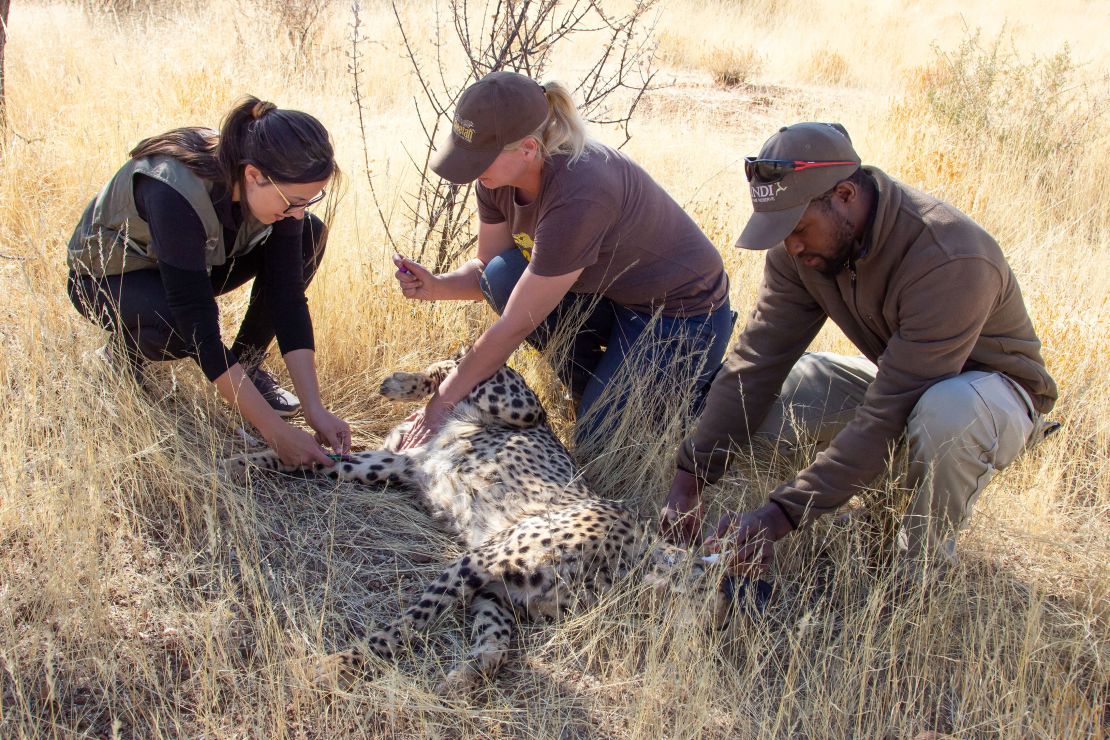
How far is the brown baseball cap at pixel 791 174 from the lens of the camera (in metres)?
3.00

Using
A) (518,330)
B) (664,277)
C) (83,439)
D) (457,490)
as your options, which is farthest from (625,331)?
(83,439)

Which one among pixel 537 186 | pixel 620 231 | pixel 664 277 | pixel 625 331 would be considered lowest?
pixel 625 331

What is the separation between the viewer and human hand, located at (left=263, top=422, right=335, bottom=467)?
11.8 feet

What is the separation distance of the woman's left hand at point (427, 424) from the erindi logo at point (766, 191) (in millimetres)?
1779

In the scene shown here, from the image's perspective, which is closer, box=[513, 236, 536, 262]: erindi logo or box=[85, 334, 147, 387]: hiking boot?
box=[85, 334, 147, 387]: hiking boot

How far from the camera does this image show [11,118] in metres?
6.30

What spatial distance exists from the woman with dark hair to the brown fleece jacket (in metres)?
1.82

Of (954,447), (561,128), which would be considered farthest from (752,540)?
(561,128)

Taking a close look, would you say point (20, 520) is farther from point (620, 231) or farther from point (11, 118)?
point (11, 118)

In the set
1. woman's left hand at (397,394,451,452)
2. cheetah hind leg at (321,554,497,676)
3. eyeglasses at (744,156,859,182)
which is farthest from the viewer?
woman's left hand at (397,394,451,452)

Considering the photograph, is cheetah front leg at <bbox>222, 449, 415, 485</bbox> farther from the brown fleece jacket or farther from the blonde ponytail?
the blonde ponytail

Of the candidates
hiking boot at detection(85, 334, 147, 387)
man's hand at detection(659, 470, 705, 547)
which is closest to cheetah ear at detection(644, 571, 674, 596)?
man's hand at detection(659, 470, 705, 547)

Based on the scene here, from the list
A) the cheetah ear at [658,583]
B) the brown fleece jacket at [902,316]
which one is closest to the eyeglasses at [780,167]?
the brown fleece jacket at [902,316]

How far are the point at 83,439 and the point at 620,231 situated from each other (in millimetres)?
2423
